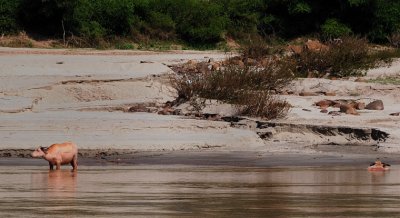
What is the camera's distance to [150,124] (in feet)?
61.6

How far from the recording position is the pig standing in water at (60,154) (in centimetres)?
1514

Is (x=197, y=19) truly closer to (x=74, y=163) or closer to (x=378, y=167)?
(x=74, y=163)

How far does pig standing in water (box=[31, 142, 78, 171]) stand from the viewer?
15.1 m

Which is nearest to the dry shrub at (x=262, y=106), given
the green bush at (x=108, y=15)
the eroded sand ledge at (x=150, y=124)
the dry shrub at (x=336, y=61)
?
the eroded sand ledge at (x=150, y=124)

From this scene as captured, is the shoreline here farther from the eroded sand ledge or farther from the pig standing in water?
the pig standing in water

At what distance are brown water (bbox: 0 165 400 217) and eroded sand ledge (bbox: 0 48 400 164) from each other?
204cm

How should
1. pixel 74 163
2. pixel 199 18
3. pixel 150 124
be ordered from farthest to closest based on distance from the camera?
pixel 199 18 → pixel 150 124 → pixel 74 163

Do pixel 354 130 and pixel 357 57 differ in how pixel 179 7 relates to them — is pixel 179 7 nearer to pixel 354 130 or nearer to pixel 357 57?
pixel 357 57

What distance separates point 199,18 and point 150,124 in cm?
3097

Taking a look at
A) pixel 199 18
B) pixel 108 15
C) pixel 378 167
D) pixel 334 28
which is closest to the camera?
pixel 378 167

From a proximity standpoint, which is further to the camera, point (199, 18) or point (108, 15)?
point (199, 18)

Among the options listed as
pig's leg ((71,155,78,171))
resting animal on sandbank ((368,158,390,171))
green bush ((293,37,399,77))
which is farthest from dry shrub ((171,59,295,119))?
pig's leg ((71,155,78,171))

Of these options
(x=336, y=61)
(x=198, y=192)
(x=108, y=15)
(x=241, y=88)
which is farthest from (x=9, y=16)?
(x=198, y=192)

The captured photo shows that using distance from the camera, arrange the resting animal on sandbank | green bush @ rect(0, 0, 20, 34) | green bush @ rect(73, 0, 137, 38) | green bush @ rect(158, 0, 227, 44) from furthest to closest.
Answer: green bush @ rect(158, 0, 227, 44) → green bush @ rect(73, 0, 137, 38) → green bush @ rect(0, 0, 20, 34) → the resting animal on sandbank
